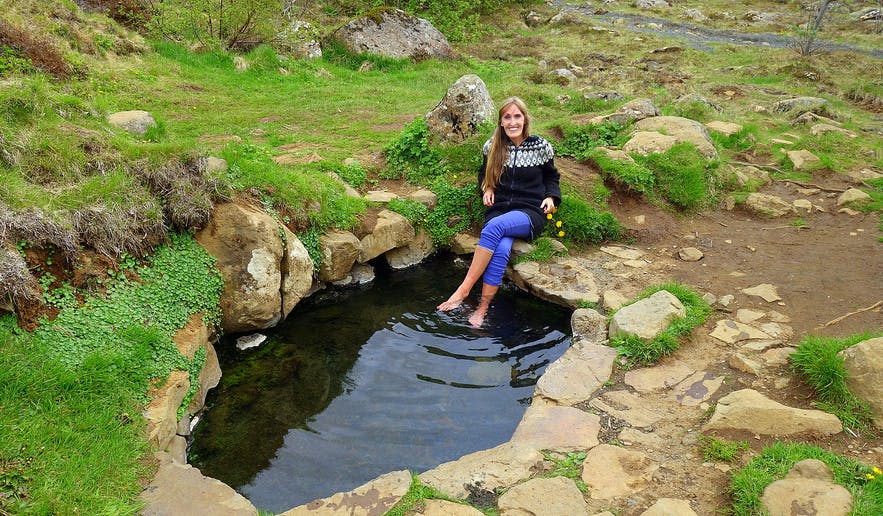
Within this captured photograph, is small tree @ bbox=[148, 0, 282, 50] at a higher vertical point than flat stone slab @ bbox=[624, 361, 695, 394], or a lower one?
higher

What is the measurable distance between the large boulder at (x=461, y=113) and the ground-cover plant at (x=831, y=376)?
17.5 ft

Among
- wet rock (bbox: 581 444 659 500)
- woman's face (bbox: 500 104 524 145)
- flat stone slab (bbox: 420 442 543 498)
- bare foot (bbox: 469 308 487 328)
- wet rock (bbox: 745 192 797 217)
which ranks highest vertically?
woman's face (bbox: 500 104 524 145)

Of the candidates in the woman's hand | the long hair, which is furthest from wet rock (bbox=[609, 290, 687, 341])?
the long hair

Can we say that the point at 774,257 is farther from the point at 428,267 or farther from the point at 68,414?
the point at 68,414

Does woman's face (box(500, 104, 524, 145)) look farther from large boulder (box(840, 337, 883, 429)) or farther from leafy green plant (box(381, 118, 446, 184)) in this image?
large boulder (box(840, 337, 883, 429))

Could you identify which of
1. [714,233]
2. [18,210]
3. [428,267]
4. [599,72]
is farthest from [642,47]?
[18,210]

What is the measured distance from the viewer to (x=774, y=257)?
6480 millimetres

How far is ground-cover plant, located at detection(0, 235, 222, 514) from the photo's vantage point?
3086mm

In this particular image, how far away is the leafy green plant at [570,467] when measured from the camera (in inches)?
138

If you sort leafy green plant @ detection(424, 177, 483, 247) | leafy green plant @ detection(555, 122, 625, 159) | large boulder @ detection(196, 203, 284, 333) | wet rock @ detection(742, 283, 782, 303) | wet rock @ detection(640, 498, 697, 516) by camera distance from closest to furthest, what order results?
wet rock @ detection(640, 498, 697, 516)
large boulder @ detection(196, 203, 284, 333)
wet rock @ detection(742, 283, 782, 303)
leafy green plant @ detection(424, 177, 483, 247)
leafy green plant @ detection(555, 122, 625, 159)

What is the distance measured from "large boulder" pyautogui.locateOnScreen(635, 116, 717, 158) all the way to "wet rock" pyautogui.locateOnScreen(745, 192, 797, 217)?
0.96 meters

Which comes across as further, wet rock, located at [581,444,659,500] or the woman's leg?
the woman's leg

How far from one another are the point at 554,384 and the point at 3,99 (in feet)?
18.8

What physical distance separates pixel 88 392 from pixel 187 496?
40.4 inches
